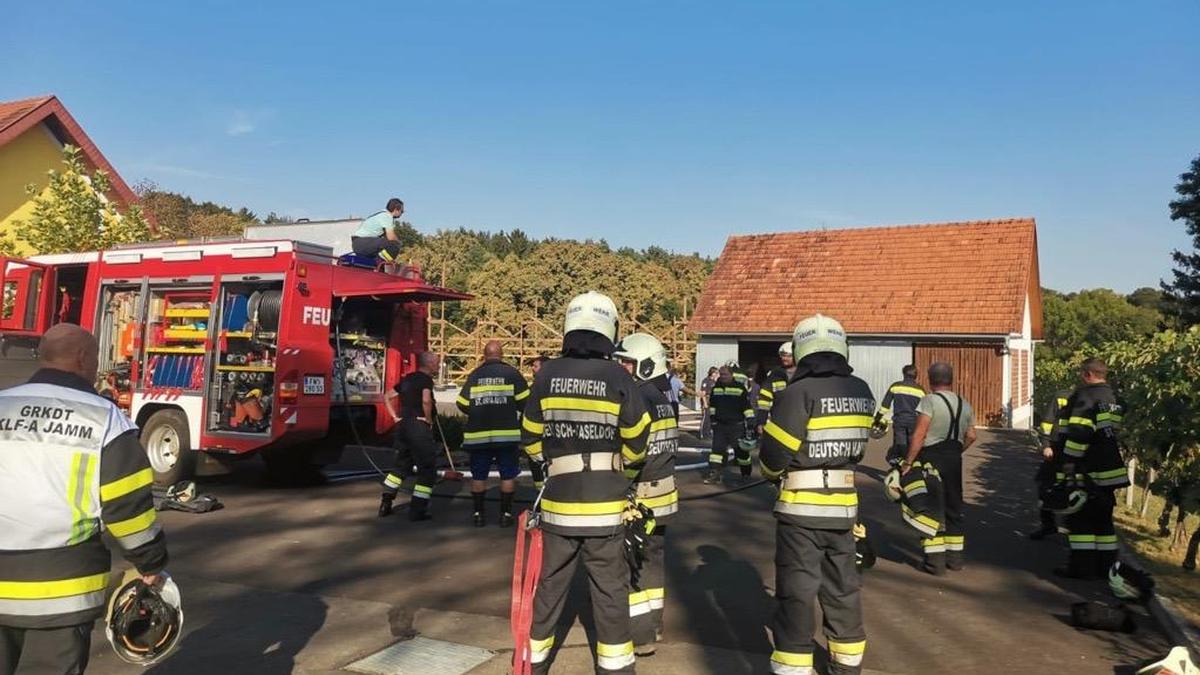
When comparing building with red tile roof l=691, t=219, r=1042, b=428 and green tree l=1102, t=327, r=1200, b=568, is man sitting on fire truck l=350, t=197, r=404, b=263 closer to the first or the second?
green tree l=1102, t=327, r=1200, b=568

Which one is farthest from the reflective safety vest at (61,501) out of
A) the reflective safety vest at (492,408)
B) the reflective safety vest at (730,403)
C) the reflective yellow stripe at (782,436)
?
the reflective safety vest at (730,403)

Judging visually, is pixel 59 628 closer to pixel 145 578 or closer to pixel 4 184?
pixel 145 578

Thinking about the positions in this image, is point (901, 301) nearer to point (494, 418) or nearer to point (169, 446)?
point (494, 418)

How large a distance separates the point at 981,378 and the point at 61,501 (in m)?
23.3

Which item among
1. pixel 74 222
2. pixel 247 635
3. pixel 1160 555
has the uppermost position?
pixel 74 222

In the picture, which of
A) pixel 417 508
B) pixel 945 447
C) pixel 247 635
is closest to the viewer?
pixel 247 635

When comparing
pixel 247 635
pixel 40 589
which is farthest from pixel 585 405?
pixel 247 635

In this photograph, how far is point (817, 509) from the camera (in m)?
4.50

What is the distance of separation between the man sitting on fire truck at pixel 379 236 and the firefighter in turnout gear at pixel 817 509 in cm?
755

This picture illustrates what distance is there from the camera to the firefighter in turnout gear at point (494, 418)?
8.60 m

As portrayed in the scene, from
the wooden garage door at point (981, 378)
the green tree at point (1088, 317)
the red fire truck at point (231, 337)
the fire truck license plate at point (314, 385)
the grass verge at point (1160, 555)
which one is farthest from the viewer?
the green tree at point (1088, 317)

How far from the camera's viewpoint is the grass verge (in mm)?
6648

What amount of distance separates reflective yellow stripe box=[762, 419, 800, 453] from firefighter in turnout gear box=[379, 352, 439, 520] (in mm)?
5165

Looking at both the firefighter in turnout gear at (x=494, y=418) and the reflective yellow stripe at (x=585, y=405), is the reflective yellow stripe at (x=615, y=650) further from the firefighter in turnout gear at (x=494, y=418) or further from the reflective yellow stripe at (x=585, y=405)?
the firefighter in turnout gear at (x=494, y=418)
